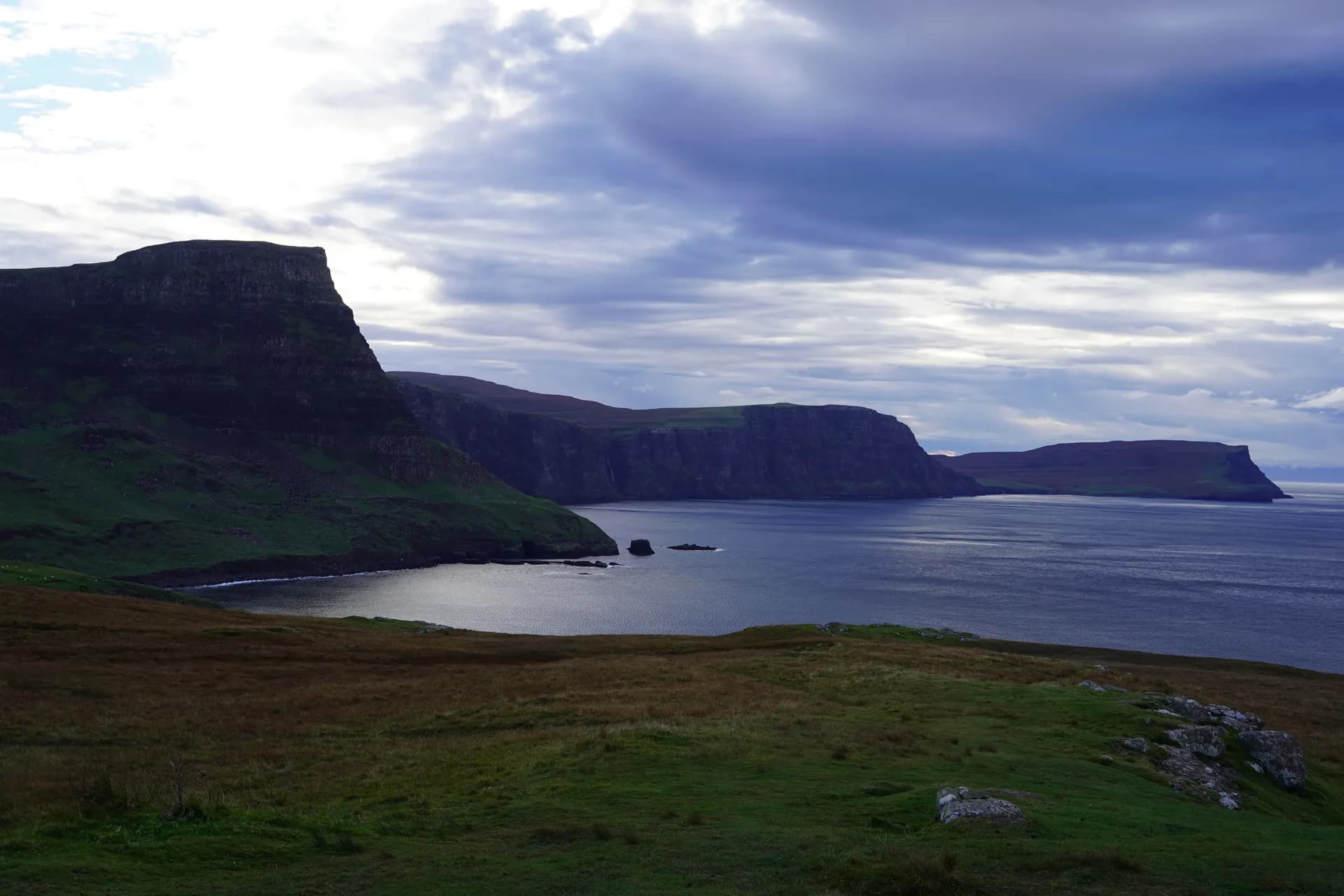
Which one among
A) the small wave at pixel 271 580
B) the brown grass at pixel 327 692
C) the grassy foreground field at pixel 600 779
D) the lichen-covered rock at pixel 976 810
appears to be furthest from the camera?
the small wave at pixel 271 580

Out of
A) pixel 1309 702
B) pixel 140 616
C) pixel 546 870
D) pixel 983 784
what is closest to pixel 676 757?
pixel 983 784

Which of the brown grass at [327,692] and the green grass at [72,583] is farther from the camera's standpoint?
the green grass at [72,583]

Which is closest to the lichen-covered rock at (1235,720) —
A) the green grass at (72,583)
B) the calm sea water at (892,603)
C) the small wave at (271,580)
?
the calm sea water at (892,603)

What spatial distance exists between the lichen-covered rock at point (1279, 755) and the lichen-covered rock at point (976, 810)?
53.7ft

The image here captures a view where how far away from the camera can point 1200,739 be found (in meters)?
37.6

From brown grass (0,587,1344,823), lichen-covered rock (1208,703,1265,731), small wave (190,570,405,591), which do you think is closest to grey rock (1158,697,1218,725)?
lichen-covered rock (1208,703,1265,731)

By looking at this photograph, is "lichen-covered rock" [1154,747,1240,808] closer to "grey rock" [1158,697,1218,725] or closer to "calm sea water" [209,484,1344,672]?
"grey rock" [1158,697,1218,725]

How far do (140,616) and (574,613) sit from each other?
75.3 m

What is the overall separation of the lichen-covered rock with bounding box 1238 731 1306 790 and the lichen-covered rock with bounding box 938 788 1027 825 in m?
16.4

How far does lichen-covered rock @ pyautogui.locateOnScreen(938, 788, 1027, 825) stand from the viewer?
2455cm

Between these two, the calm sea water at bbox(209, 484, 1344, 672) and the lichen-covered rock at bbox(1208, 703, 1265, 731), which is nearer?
the lichen-covered rock at bbox(1208, 703, 1265, 731)

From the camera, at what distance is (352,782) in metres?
30.1

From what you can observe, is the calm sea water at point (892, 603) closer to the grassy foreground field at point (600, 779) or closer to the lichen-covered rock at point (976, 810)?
the grassy foreground field at point (600, 779)

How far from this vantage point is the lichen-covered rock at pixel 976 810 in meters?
24.5
